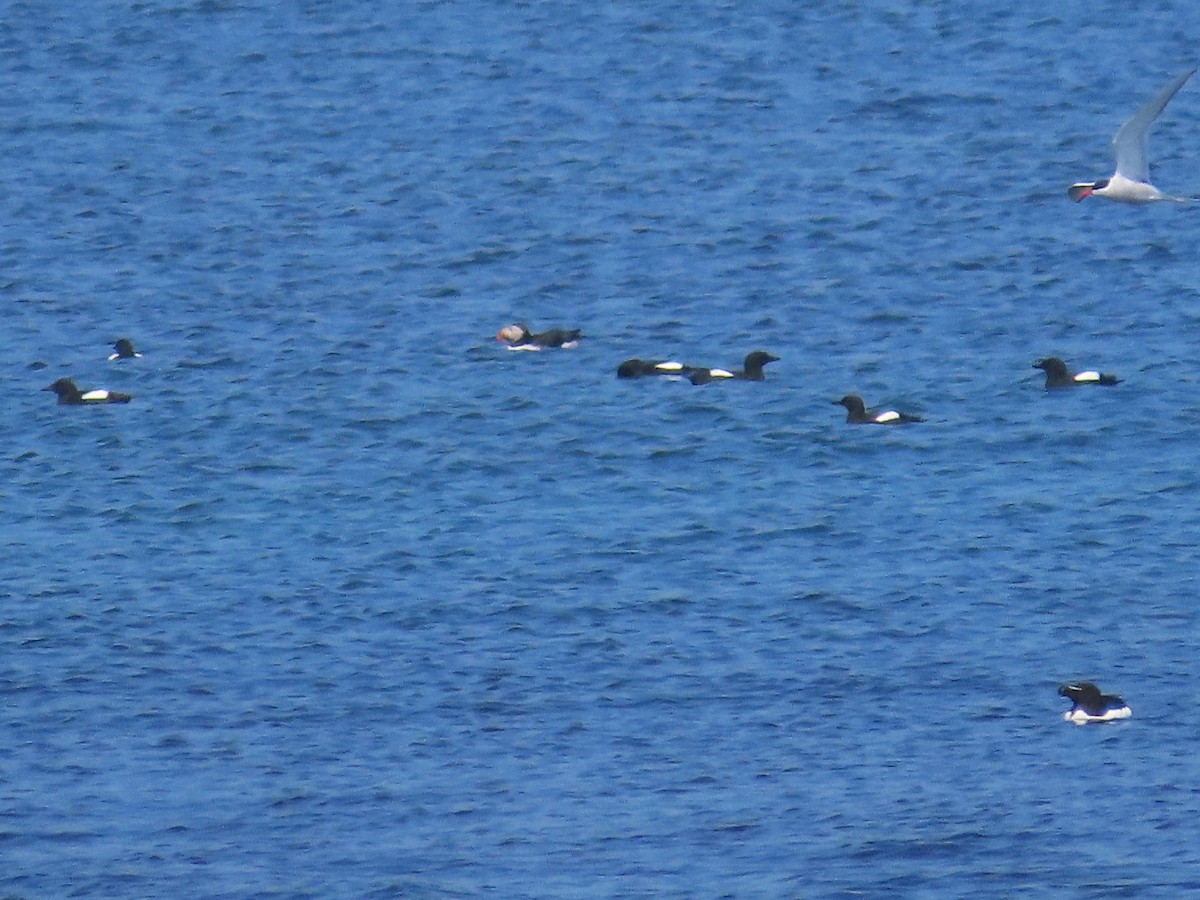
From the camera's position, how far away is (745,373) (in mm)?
24672

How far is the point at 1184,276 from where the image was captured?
27.6 metres

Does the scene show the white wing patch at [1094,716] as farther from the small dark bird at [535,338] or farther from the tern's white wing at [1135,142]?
the small dark bird at [535,338]

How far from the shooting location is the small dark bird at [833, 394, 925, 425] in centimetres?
2286

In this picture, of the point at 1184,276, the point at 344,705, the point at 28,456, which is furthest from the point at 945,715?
the point at 1184,276

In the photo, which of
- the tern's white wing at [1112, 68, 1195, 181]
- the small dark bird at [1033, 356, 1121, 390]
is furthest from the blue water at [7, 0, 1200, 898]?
the tern's white wing at [1112, 68, 1195, 181]

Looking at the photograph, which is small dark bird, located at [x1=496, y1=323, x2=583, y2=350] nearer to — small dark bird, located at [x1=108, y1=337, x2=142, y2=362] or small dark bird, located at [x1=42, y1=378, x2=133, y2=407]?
small dark bird, located at [x1=108, y1=337, x2=142, y2=362]

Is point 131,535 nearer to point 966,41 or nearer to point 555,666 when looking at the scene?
point 555,666

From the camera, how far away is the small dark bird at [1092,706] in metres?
15.0

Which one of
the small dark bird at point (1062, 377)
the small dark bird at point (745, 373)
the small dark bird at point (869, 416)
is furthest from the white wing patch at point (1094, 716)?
the small dark bird at point (745, 373)

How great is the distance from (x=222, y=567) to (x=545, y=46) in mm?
21439

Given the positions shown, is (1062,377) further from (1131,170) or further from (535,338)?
(535,338)

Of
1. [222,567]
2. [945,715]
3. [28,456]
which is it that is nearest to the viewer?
[945,715]

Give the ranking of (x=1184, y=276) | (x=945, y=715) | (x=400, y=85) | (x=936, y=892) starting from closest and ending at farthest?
(x=936, y=892) → (x=945, y=715) → (x=1184, y=276) → (x=400, y=85)

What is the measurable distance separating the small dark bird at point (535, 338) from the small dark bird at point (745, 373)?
1.84 m
